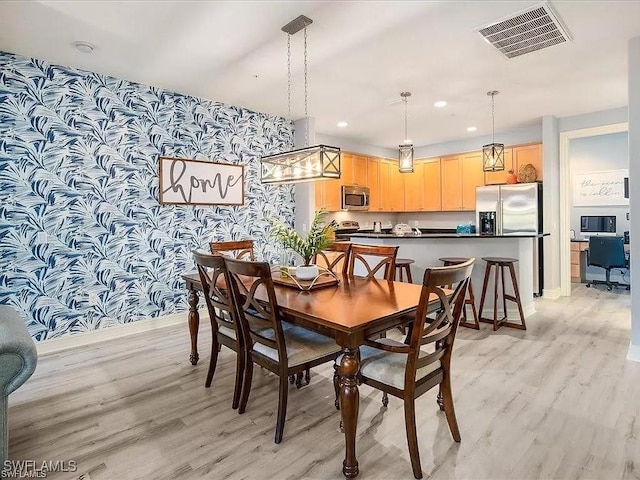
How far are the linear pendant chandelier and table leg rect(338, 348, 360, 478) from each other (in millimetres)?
1464

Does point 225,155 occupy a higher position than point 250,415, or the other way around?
point 225,155

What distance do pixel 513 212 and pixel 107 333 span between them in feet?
18.6

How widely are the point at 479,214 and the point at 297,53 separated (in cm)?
428

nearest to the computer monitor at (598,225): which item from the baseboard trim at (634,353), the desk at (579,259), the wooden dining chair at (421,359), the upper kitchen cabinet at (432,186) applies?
the desk at (579,259)

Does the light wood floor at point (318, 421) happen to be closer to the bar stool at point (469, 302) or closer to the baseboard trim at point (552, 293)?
the bar stool at point (469, 302)

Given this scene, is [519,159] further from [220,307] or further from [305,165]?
[220,307]

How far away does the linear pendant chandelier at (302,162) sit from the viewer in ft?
9.00

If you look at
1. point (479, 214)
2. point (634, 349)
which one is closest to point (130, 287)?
point (634, 349)

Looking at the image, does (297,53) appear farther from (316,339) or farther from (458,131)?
(458,131)

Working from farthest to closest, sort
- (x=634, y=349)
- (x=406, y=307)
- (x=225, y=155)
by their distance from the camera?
1. (x=225, y=155)
2. (x=634, y=349)
3. (x=406, y=307)

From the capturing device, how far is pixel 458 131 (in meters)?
6.14

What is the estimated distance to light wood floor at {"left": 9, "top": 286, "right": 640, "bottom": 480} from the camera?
72.4 inches

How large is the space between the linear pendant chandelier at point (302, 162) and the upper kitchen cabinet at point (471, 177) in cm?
426

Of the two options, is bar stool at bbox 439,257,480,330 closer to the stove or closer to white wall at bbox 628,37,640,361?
white wall at bbox 628,37,640,361
